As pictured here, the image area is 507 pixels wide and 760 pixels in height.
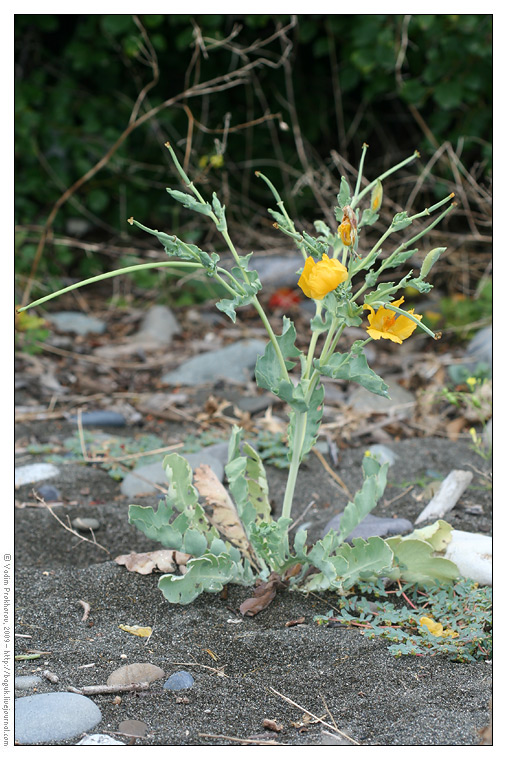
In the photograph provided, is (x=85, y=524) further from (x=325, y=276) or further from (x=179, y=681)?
(x=325, y=276)

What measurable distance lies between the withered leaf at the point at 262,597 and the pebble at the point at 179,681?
26 cm

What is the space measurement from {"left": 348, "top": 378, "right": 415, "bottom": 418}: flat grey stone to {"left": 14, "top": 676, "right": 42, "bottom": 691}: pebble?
6.41 ft

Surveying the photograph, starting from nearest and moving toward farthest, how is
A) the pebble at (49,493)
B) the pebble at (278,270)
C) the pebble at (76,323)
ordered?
the pebble at (49,493), the pebble at (76,323), the pebble at (278,270)

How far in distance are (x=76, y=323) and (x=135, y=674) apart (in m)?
3.31

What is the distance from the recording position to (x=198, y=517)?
2.00 meters

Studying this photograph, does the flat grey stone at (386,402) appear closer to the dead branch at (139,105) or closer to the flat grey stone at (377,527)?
the flat grey stone at (377,527)

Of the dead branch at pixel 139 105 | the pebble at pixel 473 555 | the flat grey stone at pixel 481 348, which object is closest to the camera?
the pebble at pixel 473 555

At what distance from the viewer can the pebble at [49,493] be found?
2.58m

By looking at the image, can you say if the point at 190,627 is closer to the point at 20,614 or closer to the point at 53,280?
the point at 20,614

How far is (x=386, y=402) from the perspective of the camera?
344cm

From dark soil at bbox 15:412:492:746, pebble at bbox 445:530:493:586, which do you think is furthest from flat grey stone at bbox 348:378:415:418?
pebble at bbox 445:530:493:586

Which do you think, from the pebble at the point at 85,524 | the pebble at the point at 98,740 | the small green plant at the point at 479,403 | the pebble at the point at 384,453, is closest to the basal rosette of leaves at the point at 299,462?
the pebble at the point at 98,740

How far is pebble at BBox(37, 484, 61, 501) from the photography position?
2578 mm

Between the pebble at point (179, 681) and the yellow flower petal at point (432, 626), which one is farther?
the yellow flower petal at point (432, 626)
